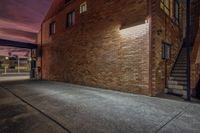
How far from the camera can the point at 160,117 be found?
3.50 metres

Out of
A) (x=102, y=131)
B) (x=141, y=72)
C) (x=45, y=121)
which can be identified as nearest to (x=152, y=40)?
(x=141, y=72)

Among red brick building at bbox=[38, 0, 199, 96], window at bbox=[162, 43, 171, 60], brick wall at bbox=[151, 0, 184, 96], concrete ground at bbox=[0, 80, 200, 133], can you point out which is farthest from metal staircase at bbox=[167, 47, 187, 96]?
concrete ground at bbox=[0, 80, 200, 133]

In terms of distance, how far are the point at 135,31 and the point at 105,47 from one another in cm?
214

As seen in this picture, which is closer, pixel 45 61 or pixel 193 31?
pixel 193 31

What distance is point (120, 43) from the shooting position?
7016 millimetres

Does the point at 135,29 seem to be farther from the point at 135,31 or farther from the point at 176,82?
the point at 176,82

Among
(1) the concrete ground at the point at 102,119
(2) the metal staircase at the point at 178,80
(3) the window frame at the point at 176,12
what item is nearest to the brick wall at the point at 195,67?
(2) the metal staircase at the point at 178,80

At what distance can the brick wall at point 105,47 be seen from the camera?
623 cm

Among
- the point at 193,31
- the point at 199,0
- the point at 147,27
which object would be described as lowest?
the point at 147,27

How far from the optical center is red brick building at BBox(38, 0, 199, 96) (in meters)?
5.98

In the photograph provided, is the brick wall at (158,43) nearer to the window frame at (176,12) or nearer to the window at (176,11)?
the window frame at (176,12)

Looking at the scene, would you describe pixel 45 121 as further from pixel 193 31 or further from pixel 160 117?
pixel 193 31

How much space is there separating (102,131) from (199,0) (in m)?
11.5

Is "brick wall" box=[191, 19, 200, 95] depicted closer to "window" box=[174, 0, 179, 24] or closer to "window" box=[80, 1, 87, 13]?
"window" box=[174, 0, 179, 24]
